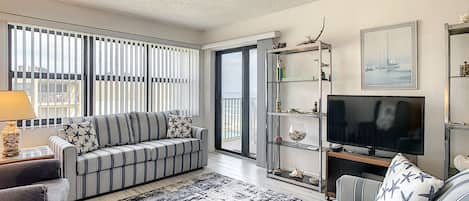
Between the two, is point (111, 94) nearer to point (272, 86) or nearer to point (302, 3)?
point (272, 86)

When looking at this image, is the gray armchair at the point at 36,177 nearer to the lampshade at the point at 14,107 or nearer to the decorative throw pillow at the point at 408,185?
the lampshade at the point at 14,107

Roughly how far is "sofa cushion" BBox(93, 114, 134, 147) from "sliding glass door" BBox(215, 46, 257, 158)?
1.94 metres

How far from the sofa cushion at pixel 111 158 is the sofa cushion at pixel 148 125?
41cm

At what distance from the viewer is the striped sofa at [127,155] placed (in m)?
2.98

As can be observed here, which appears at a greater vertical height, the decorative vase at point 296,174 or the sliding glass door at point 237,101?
the sliding glass door at point 237,101

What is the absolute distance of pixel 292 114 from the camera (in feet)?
11.9

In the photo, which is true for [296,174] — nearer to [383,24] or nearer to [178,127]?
[178,127]

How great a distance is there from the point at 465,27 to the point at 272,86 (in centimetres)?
233

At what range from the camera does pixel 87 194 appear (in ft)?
10.0

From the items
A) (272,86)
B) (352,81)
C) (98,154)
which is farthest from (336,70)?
(98,154)

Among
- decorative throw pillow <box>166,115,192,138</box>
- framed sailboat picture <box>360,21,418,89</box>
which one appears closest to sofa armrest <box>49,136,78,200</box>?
decorative throw pillow <box>166,115,192,138</box>

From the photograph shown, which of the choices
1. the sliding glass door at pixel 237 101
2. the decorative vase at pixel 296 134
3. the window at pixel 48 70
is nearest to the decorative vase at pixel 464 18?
the decorative vase at pixel 296 134

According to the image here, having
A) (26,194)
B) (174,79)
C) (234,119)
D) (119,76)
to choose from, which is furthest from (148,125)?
(26,194)

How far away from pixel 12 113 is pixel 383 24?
3841 mm
